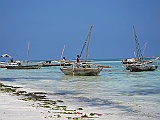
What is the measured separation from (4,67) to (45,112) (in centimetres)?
7826

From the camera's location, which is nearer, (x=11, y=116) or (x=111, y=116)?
(x=11, y=116)

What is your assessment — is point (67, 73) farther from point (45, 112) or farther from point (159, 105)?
point (45, 112)

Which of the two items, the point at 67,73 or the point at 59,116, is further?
the point at 67,73

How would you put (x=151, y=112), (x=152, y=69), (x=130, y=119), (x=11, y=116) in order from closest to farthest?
(x=11, y=116)
(x=130, y=119)
(x=151, y=112)
(x=152, y=69)

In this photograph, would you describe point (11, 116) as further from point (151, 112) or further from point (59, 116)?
point (151, 112)

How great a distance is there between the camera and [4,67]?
88.4 m

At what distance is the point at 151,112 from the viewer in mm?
14109

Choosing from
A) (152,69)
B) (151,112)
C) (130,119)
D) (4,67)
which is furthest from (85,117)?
(4,67)

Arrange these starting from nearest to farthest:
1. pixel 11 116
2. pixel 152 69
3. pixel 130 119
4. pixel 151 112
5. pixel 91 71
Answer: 1. pixel 11 116
2. pixel 130 119
3. pixel 151 112
4. pixel 91 71
5. pixel 152 69

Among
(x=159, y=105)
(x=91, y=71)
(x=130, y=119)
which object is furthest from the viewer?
(x=91, y=71)

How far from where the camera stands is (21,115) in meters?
11.6

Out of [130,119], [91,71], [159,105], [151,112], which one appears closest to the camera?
[130,119]

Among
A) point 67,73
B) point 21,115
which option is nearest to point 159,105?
point 21,115

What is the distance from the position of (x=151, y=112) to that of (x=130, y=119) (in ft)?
7.82
